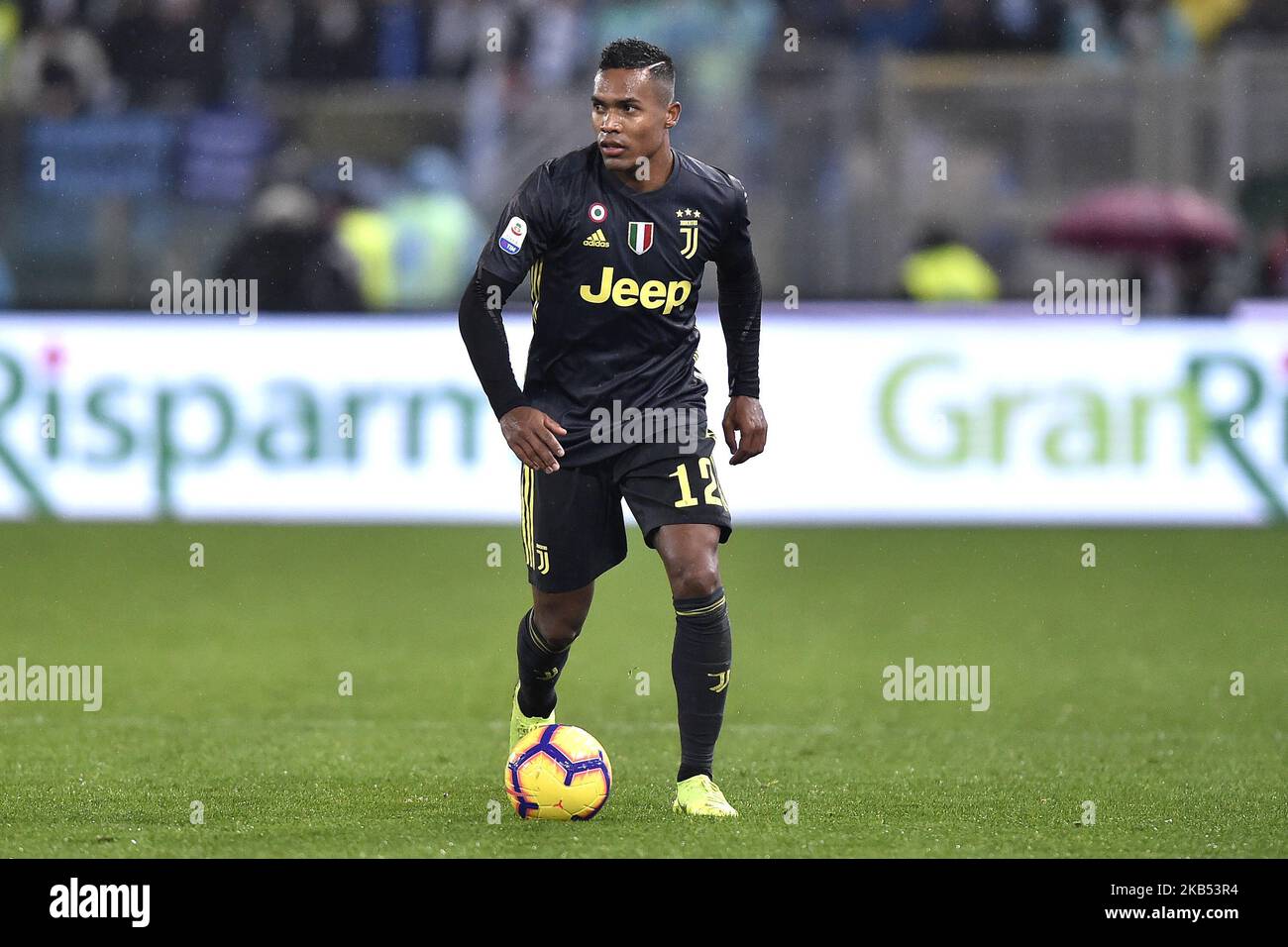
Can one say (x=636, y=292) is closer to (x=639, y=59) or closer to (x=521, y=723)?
(x=639, y=59)

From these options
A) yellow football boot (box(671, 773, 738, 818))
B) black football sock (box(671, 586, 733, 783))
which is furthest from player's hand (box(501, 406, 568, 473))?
yellow football boot (box(671, 773, 738, 818))

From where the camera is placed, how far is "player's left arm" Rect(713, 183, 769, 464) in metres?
5.87

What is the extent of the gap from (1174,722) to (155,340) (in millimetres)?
6772

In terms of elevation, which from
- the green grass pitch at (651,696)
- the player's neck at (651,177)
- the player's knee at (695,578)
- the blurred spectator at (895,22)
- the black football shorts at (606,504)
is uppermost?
the blurred spectator at (895,22)

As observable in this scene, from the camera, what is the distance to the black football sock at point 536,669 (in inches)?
241

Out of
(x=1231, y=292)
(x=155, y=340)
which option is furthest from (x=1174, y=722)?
(x=1231, y=292)

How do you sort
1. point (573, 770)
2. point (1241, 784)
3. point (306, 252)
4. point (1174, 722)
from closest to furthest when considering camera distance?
point (573, 770)
point (1241, 784)
point (1174, 722)
point (306, 252)

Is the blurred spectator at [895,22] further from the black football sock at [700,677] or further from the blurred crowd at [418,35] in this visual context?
the black football sock at [700,677]

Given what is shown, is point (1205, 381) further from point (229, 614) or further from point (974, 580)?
point (229, 614)

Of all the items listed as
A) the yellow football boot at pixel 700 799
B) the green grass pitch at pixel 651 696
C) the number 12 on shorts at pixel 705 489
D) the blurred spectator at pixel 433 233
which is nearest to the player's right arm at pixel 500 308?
the number 12 on shorts at pixel 705 489

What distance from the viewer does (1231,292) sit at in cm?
1489

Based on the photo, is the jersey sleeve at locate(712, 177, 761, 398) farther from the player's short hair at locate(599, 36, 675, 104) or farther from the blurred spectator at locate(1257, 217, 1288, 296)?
the blurred spectator at locate(1257, 217, 1288, 296)

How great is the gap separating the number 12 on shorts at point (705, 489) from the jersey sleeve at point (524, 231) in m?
0.71

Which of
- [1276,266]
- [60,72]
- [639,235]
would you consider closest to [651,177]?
[639,235]
